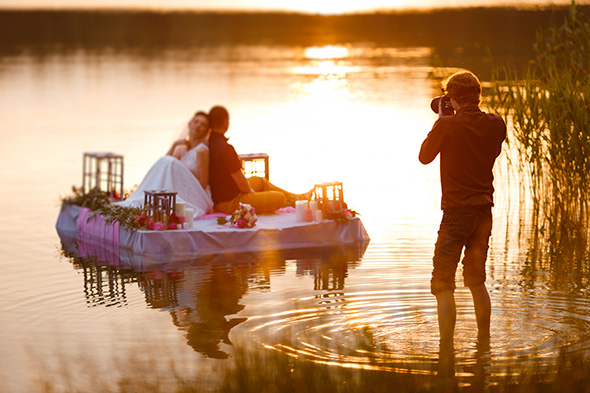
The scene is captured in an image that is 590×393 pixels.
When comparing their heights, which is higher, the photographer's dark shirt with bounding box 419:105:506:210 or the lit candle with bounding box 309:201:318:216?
the photographer's dark shirt with bounding box 419:105:506:210

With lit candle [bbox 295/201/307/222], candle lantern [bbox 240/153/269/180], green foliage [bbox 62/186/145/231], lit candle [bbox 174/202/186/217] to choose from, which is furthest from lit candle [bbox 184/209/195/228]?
candle lantern [bbox 240/153/269/180]

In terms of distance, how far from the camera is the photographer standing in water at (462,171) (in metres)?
6.37

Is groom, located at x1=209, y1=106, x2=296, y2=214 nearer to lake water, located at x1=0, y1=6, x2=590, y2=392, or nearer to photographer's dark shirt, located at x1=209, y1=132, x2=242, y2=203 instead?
photographer's dark shirt, located at x1=209, y1=132, x2=242, y2=203

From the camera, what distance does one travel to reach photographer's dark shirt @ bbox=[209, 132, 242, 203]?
11172 millimetres

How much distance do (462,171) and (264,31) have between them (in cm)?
7784

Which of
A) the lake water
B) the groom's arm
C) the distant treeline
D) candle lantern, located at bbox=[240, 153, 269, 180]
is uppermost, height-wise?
the distant treeline

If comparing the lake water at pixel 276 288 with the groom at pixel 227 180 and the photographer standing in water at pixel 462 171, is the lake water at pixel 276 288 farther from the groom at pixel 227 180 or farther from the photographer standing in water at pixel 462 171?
the groom at pixel 227 180

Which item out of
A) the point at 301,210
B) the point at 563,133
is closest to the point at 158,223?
the point at 301,210

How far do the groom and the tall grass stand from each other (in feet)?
8.64

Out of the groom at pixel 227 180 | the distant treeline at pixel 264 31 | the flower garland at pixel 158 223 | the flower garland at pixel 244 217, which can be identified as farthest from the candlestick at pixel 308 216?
the distant treeline at pixel 264 31

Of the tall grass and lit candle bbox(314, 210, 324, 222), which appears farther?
lit candle bbox(314, 210, 324, 222)

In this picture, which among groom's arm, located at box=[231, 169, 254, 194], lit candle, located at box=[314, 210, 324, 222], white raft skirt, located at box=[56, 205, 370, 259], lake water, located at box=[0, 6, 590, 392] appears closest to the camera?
lake water, located at box=[0, 6, 590, 392]

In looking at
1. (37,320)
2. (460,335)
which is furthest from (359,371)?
(37,320)

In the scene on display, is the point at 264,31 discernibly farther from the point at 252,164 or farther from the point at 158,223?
the point at 158,223
